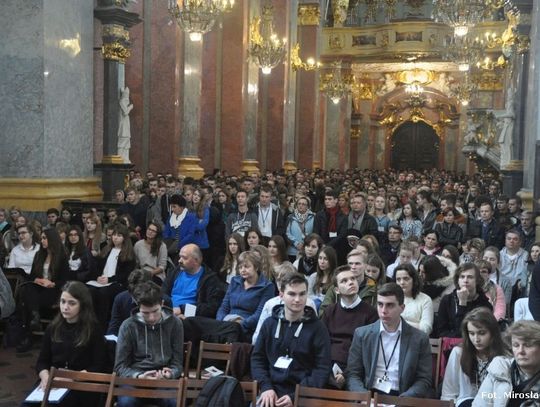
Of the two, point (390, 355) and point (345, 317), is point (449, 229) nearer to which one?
point (345, 317)

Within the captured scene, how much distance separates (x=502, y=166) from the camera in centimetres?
1688

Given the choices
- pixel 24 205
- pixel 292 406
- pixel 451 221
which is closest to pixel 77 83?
pixel 24 205

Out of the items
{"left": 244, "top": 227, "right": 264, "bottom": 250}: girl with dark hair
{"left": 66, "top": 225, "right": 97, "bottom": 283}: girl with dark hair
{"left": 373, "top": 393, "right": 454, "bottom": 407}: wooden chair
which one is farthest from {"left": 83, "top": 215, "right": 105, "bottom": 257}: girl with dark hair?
{"left": 373, "top": 393, "right": 454, "bottom": 407}: wooden chair

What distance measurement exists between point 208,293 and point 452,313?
2.31 metres

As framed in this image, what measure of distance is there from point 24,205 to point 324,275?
19.2 ft

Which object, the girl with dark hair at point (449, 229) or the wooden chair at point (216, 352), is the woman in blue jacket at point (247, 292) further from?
the girl with dark hair at point (449, 229)

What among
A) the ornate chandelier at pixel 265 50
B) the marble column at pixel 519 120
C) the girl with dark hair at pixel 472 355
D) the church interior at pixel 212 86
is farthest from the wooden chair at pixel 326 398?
the ornate chandelier at pixel 265 50

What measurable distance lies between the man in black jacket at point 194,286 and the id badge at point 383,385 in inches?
87.8

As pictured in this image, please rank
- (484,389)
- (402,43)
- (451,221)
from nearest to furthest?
(484,389) < (451,221) < (402,43)

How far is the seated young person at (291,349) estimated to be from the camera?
508 cm

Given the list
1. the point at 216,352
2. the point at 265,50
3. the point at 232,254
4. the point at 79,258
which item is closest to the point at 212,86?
the point at 265,50

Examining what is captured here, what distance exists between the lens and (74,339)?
5273 millimetres

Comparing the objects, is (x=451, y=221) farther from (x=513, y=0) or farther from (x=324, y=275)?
(x=513, y=0)

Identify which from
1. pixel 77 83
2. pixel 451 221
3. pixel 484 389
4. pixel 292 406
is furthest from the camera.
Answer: pixel 77 83
